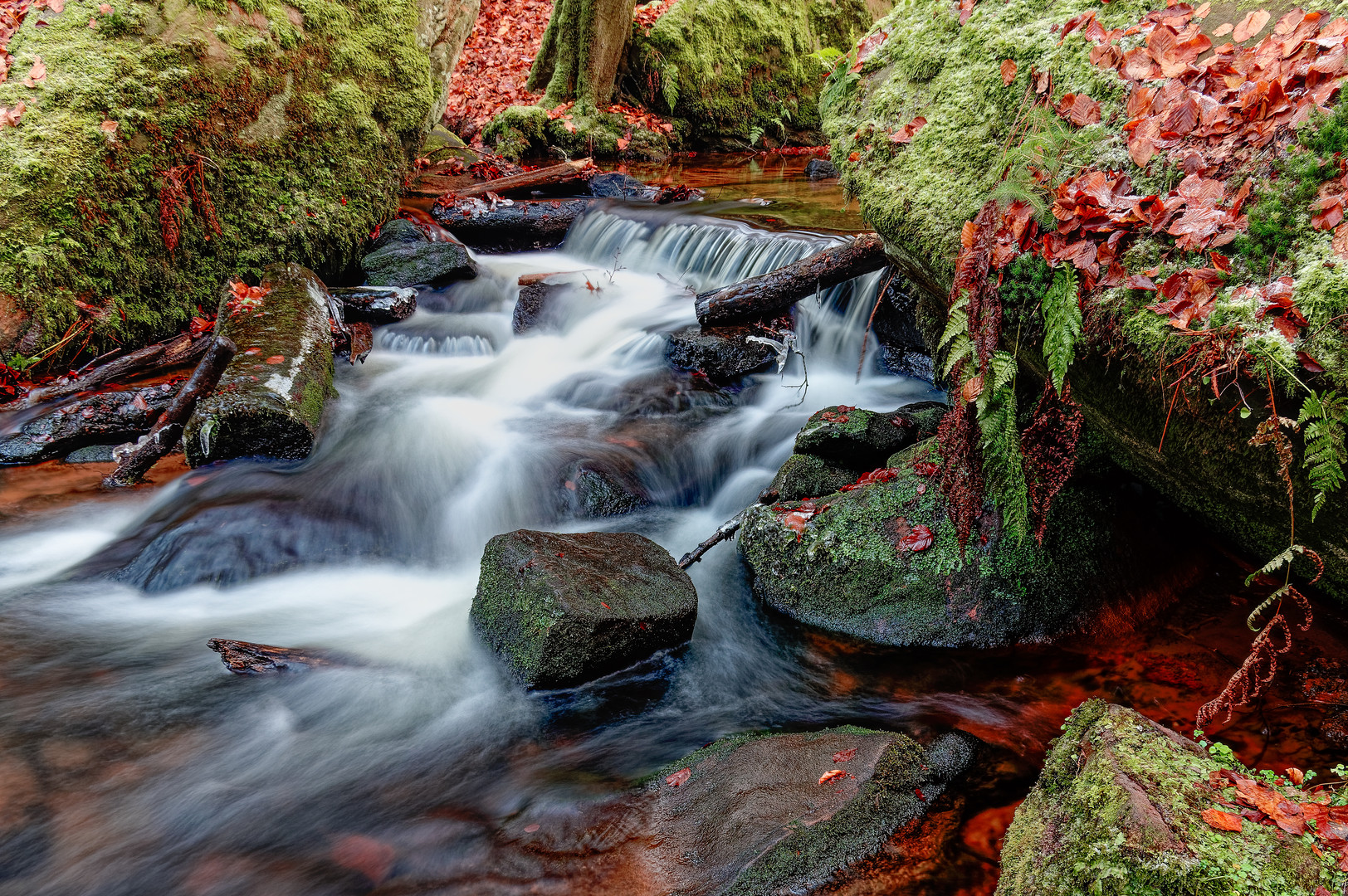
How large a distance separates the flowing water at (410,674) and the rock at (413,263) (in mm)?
2184

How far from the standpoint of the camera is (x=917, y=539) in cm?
418

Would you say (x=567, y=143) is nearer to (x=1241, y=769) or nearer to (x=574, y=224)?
(x=574, y=224)

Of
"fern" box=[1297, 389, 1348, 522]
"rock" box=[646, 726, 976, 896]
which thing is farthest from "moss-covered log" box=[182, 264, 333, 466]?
"fern" box=[1297, 389, 1348, 522]

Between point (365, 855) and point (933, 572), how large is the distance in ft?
9.68

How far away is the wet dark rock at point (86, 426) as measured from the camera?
5.66m

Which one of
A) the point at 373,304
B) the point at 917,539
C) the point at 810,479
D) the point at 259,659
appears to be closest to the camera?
the point at 259,659

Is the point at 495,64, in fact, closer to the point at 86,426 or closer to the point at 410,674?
the point at 86,426

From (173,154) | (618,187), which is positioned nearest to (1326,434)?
(173,154)

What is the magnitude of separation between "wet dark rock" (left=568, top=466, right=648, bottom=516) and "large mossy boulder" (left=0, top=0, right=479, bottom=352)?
4117 mm

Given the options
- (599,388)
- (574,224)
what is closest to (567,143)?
(574,224)

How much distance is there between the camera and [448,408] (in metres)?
6.92

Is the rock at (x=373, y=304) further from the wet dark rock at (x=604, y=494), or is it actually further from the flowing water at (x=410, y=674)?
the wet dark rock at (x=604, y=494)

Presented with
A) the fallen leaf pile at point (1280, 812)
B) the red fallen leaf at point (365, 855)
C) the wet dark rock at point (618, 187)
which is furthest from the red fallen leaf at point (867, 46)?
the wet dark rock at point (618, 187)

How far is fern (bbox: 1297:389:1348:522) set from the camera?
2332 mm
